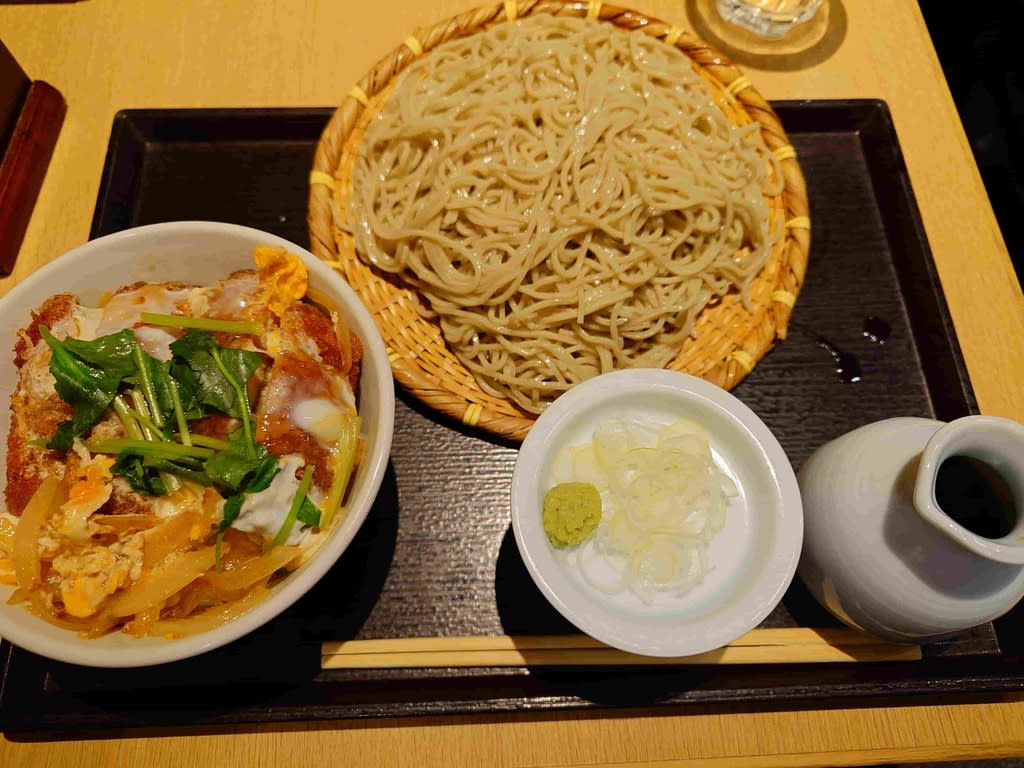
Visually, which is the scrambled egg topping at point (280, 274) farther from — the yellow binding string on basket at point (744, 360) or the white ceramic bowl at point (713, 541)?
the yellow binding string on basket at point (744, 360)

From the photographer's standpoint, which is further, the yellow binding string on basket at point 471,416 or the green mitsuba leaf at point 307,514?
the yellow binding string on basket at point 471,416

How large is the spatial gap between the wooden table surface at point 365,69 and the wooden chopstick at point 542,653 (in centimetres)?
15

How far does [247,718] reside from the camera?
148cm

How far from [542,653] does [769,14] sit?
94.8 inches

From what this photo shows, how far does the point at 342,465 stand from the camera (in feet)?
4.45

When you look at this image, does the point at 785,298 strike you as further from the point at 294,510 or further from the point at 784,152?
the point at 294,510

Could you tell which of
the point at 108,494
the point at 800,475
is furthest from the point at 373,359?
the point at 800,475

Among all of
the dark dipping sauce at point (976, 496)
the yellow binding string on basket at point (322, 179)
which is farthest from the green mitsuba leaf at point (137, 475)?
the dark dipping sauce at point (976, 496)

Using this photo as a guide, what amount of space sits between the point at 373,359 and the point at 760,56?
6.51 feet

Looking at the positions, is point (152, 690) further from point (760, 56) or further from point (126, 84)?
point (760, 56)

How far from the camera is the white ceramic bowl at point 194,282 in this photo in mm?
1168

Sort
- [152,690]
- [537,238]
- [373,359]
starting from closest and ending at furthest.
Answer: [373,359], [152,690], [537,238]

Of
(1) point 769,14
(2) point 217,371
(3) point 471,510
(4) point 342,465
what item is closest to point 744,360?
(3) point 471,510

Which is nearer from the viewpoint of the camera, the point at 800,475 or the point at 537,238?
the point at 800,475
